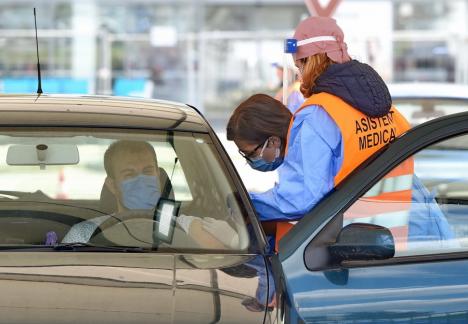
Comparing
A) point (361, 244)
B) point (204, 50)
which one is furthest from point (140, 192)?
point (204, 50)

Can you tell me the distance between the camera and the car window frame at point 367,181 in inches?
131

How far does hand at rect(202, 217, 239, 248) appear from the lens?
3494 millimetres

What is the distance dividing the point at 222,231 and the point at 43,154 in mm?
911

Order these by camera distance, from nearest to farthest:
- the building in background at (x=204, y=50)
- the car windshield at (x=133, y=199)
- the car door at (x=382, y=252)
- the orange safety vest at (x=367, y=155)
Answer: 1. the car door at (x=382, y=252)
2. the orange safety vest at (x=367, y=155)
3. the car windshield at (x=133, y=199)
4. the building in background at (x=204, y=50)

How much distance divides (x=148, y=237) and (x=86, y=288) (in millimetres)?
506

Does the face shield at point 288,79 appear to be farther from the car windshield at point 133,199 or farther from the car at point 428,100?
the car at point 428,100

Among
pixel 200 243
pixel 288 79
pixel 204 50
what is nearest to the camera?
pixel 200 243

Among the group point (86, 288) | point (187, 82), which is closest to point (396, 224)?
point (86, 288)

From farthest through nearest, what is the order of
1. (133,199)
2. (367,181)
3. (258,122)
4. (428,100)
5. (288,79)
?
(428,100)
(288,79)
(258,122)
(133,199)
(367,181)

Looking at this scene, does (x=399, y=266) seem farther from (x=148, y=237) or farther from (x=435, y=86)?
(x=435, y=86)

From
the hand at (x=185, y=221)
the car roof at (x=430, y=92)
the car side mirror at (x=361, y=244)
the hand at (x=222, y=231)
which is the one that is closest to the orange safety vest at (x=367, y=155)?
the car side mirror at (x=361, y=244)

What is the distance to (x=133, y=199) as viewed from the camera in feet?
12.5

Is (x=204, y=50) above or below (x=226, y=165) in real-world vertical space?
below

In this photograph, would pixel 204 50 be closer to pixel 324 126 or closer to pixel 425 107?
pixel 425 107
